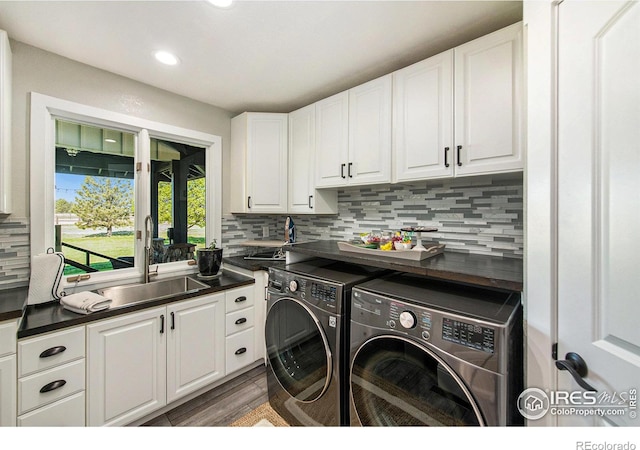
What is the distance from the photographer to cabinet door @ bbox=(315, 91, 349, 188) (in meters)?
2.02

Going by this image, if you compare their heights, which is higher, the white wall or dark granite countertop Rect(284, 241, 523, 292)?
the white wall


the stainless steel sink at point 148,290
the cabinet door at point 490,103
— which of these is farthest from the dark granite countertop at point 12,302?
the cabinet door at point 490,103

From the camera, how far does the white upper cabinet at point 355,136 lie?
1785mm

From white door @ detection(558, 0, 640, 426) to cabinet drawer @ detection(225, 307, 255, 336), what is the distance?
1.90m

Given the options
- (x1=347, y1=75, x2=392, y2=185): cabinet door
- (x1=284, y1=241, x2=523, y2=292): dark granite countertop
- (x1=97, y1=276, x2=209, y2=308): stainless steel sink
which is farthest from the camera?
(x1=97, y1=276, x2=209, y2=308): stainless steel sink

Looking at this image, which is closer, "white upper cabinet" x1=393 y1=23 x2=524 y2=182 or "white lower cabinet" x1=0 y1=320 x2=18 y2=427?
"white lower cabinet" x1=0 y1=320 x2=18 y2=427

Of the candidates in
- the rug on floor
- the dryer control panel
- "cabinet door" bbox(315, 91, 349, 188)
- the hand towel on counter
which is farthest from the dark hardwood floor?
"cabinet door" bbox(315, 91, 349, 188)

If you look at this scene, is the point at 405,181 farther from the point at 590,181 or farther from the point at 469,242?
the point at 590,181

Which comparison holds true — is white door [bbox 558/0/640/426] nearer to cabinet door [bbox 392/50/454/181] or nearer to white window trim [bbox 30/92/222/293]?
cabinet door [bbox 392/50/454/181]

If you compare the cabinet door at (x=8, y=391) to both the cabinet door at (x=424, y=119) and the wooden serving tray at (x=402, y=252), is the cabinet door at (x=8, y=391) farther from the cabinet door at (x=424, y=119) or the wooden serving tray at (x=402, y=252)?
the cabinet door at (x=424, y=119)

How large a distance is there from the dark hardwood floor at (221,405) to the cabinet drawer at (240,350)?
0.13 meters

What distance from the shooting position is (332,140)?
2.11 meters

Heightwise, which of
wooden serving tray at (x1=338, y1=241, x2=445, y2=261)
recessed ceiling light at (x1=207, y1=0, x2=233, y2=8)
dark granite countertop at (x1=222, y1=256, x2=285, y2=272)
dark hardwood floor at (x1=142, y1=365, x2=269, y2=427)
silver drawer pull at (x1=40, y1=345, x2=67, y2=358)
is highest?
recessed ceiling light at (x1=207, y1=0, x2=233, y2=8)
